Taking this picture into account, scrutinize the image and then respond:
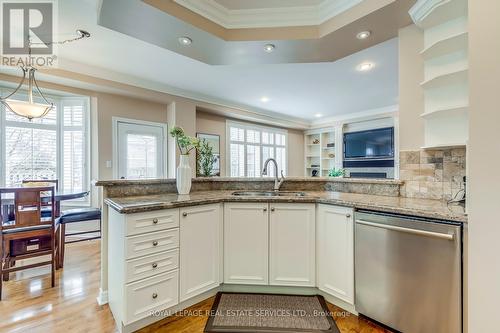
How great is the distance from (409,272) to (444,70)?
4.78 feet

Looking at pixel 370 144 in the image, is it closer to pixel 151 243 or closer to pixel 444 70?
pixel 444 70

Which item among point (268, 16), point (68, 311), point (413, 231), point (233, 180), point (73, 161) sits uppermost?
point (268, 16)

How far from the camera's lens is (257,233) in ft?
6.84

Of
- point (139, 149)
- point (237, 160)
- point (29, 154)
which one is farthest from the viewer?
point (237, 160)

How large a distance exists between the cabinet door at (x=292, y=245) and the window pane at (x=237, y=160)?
13.1 feet

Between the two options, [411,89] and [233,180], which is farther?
[233,180]

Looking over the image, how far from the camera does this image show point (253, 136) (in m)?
6.56

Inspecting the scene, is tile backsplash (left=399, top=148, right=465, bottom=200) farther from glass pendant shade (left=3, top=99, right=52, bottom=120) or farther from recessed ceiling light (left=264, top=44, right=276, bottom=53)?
glass pendant shade (left=3, top=99, right=52, bottom=120)

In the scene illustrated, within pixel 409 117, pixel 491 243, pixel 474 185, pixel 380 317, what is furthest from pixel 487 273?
pixel 409 117

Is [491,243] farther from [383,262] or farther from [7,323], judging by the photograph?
[7,323]

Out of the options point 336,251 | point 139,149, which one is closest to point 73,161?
point 139,149

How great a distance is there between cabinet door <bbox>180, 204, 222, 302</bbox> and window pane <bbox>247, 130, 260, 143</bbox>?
14.8ft

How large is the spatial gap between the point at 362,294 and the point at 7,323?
103 inches

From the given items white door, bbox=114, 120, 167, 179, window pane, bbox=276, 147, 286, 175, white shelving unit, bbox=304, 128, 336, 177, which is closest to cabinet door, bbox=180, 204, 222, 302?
white door, bbox=114, 120, 167, 179
